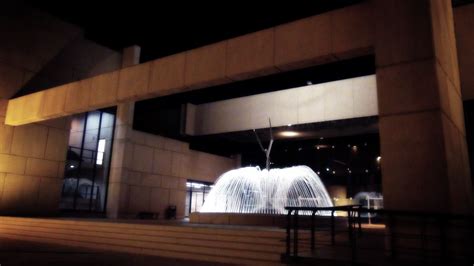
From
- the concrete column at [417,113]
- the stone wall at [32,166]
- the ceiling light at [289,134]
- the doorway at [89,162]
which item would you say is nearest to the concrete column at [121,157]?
the doorway at [89,162]

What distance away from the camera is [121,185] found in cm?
1942

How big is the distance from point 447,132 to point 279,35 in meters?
4.55

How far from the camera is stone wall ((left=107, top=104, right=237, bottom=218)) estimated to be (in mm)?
19609

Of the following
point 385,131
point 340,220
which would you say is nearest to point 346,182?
point 340,220

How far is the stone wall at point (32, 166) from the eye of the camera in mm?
15875

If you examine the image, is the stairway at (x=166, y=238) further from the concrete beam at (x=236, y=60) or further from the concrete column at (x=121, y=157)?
the concrete column at (x=121, y=157)

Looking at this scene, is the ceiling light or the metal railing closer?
the metal railing

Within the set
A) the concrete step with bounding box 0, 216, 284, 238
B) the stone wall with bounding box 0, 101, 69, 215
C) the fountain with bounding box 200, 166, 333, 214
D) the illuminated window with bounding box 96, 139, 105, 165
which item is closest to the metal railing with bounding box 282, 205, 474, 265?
the concrete step with bounding box 0, 216, 284, 238

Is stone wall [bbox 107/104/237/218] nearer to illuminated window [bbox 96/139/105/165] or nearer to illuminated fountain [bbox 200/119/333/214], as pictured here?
illuminated window [bbox 96/139/105/165]

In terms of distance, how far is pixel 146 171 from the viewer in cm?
2120

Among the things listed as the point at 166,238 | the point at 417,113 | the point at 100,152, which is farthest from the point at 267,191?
the point at 100,152

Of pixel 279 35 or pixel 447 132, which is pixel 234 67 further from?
pixel 447 132

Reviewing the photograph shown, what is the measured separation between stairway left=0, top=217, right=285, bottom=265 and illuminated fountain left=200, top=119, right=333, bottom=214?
5.12 meters

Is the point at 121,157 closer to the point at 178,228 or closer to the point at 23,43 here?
the point at 23,43
